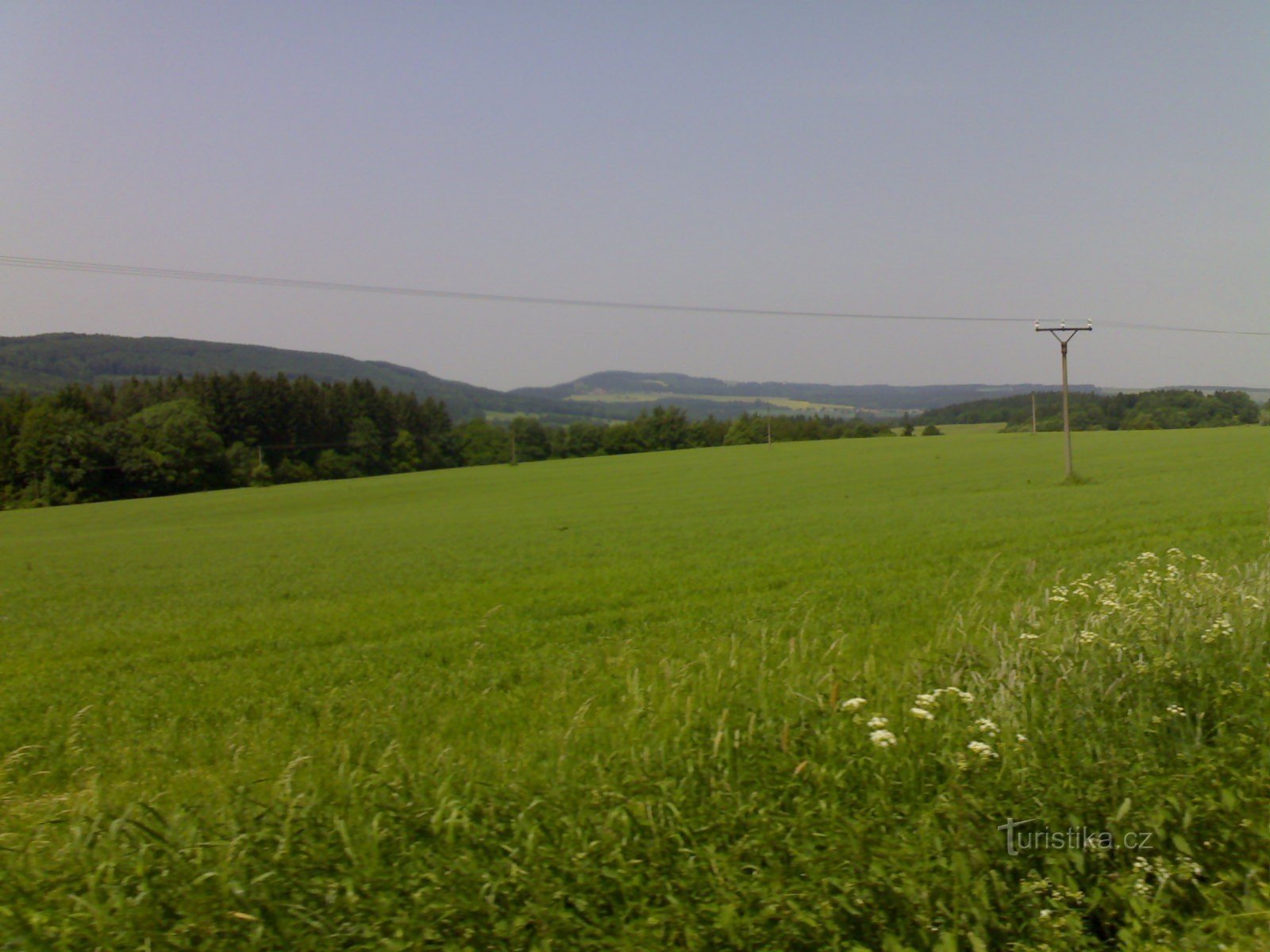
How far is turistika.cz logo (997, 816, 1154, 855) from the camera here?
12.4ft

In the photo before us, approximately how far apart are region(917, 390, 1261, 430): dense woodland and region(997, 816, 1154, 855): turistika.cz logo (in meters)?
86.4

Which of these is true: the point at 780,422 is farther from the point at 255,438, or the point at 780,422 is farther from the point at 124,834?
the point at 124,834

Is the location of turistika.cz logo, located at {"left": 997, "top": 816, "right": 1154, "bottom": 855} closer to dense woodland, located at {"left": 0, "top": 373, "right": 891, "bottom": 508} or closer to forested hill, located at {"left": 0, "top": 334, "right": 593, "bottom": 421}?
dense woodland, located at {"left": 0, "top": 373, "right": 891, "bottom": 508}

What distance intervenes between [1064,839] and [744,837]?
1.38 m

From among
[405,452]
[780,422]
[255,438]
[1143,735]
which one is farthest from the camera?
[780,422]

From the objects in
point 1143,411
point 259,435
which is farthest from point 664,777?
point 259,435

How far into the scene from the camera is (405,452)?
11056 cm

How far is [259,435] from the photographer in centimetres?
10194

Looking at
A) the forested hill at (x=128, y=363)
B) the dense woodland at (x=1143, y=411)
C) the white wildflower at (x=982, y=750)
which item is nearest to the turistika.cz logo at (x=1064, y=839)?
the white wildflower at (x=982, y=750)

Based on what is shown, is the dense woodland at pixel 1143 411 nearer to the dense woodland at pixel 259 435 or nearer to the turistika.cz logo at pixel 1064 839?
the dense woodland at pixel 259 435

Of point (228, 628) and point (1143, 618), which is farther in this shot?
point (228, 628)

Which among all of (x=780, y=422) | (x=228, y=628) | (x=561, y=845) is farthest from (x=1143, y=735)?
(x=780, y=422)

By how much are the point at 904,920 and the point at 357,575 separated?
18.1 metres

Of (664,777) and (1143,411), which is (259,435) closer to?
(1143,411)
